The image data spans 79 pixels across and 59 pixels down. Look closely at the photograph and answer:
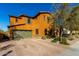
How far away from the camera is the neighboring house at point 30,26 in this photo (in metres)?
7.77

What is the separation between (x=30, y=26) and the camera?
7930mm

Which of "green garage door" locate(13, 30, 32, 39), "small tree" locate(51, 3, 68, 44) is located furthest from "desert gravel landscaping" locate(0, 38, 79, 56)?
"small tree" locate(51, 3, 68, 44)

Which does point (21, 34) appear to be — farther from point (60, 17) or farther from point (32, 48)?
point (60, 17)

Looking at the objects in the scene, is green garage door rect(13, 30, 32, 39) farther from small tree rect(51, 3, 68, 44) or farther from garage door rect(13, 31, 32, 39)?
small tree rect(51, 3, 68, 44)

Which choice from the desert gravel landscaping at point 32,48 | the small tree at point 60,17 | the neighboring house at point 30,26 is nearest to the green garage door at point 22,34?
the neighboring house at point 30,26

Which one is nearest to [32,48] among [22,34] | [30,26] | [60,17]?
[22,34]

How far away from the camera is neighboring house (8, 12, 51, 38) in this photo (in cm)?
777

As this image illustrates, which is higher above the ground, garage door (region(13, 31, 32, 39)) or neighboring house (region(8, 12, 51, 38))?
neighboring house (region(8, 12, 51, 38))

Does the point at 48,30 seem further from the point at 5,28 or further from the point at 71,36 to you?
the point at 5,28

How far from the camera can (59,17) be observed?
7781 millimetres

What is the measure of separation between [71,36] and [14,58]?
1.65 metres

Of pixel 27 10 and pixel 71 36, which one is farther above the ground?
pixel 27 10

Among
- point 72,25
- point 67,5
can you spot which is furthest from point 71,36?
point 67,5

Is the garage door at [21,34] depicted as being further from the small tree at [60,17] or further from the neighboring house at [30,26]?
the small tree at [60,17]
